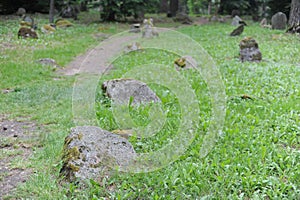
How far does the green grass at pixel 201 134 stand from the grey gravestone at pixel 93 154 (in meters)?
0.12

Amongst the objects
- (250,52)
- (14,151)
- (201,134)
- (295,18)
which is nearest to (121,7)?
(295,18)

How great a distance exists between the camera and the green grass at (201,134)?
112 inches

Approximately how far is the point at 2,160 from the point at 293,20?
40.4 ft

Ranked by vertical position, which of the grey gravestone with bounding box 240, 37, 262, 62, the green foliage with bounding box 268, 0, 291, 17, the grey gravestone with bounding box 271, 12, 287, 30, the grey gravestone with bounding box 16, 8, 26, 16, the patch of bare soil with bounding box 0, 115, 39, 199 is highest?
the green foliage with bounding box 268, 0, 291, 17

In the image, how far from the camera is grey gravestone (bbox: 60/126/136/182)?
9.75ft

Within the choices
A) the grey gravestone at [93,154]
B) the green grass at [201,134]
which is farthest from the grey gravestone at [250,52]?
the grey gravestone at [93,154]

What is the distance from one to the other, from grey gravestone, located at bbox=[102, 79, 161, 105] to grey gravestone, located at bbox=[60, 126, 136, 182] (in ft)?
4.68

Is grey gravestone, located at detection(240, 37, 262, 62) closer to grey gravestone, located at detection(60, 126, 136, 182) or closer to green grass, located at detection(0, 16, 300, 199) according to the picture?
green grass, located at detection(0, 16, 300, 199)

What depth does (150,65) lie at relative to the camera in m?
7.93

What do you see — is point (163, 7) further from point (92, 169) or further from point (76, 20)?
point (92, 169)

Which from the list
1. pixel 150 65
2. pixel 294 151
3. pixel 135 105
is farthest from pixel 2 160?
pixel 150 65

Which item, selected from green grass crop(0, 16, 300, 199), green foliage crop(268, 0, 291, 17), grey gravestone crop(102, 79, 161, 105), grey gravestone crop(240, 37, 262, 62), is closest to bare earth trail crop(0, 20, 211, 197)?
green grass crop(0, 16, 300, 199)

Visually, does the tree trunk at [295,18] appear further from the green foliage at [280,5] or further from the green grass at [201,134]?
the green grass at [201,134]

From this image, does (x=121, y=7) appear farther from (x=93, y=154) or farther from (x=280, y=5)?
(x=93, y=154)
